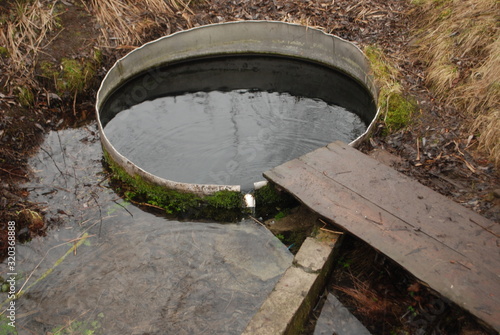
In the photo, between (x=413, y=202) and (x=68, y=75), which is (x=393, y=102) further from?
(x=68, y=75)

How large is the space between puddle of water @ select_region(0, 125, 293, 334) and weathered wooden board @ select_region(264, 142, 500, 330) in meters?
0.76

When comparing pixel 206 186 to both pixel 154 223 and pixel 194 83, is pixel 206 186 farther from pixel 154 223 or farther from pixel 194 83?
pixel 194 83

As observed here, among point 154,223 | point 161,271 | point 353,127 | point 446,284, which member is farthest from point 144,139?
point 446,284

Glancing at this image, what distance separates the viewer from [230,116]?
6145 mm

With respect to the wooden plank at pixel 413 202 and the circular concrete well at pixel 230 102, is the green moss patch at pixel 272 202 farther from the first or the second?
the wooden plank at pixel 413 202

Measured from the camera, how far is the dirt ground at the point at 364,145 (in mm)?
4508

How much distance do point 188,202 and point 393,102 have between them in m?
3.06

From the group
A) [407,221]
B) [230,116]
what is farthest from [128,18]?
[407,221]

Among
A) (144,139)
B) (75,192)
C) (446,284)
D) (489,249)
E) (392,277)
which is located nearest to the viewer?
(446,284)

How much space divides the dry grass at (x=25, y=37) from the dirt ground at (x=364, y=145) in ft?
0.43

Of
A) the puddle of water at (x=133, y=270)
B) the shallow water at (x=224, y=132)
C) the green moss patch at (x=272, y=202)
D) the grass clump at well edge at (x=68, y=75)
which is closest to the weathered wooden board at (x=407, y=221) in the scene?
the green moss patch at (x=272, y=202)

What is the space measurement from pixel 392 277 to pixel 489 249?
2.76ft

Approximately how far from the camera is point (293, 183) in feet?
13.9

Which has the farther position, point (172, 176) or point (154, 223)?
point (172, 176)
